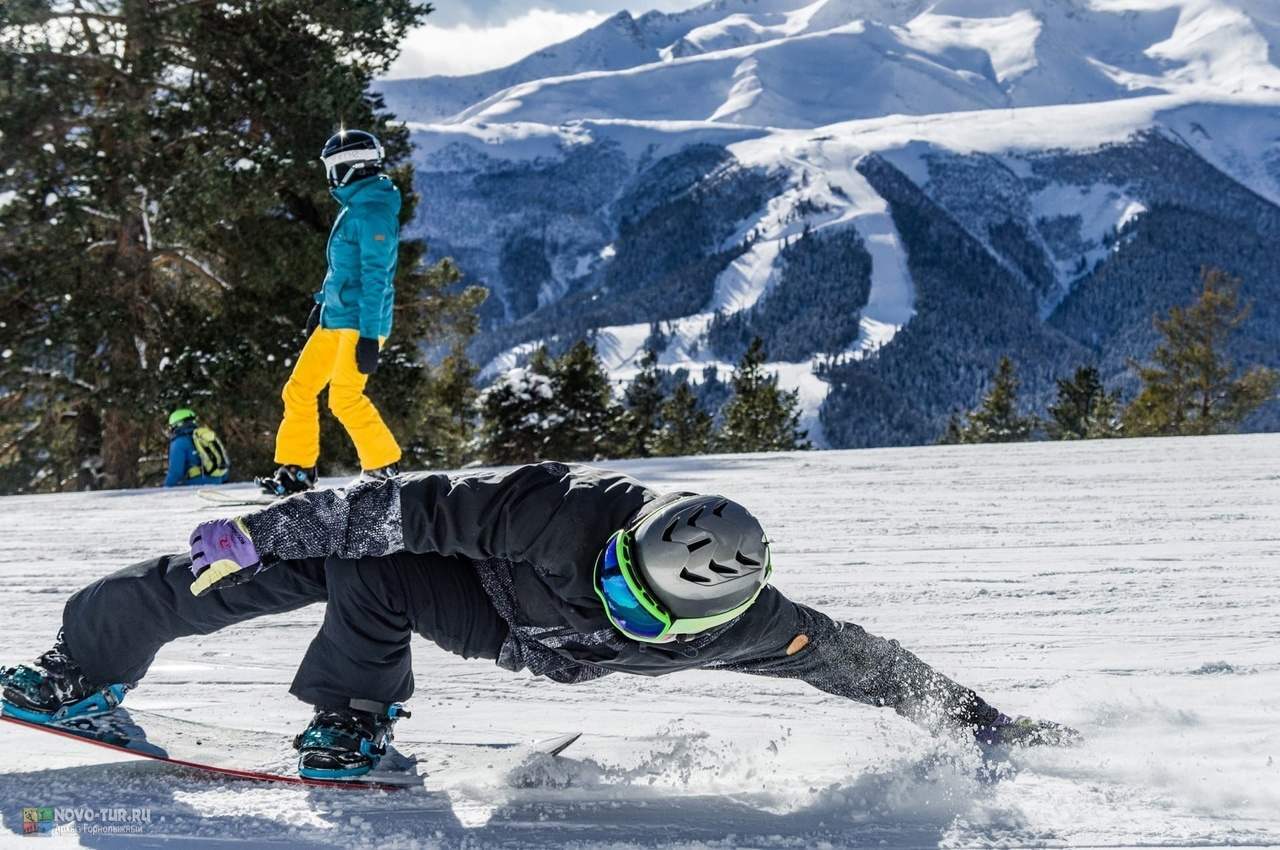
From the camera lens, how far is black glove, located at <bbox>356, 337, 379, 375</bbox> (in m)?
5.81

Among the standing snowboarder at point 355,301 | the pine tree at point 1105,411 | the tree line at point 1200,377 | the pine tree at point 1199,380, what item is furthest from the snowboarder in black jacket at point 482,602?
the pine tree at point 1105,411

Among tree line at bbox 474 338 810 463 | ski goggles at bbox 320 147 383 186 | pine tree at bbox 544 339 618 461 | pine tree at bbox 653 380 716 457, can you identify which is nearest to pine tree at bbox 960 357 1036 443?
pine tree at bbox 653 380 716 457

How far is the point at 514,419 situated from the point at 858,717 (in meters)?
26.3

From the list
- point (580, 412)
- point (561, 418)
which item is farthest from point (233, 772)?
point (580, 412)

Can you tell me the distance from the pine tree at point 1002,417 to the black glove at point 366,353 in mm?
45078

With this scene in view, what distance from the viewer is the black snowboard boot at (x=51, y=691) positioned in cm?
254

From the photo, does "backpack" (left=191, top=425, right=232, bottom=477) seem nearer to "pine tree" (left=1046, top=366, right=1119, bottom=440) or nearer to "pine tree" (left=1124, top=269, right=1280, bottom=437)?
"pine tree" (left=1124, top=269, right=1280, bottom=437)

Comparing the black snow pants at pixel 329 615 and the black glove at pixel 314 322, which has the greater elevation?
the black glove at pixel 314 322

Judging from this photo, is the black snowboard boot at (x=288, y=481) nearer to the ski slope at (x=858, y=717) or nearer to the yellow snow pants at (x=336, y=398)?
the yellow snow pants at (x=336, y=398)

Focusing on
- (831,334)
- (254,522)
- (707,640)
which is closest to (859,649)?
(707,640)

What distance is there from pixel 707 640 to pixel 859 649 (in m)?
0.44

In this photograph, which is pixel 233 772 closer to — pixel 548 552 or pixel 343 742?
pixel 343 742

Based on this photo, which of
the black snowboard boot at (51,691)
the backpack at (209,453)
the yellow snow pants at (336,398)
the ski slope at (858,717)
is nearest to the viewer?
the ski slope at (858,717)

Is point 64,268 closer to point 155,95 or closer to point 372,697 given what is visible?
point 155,95
